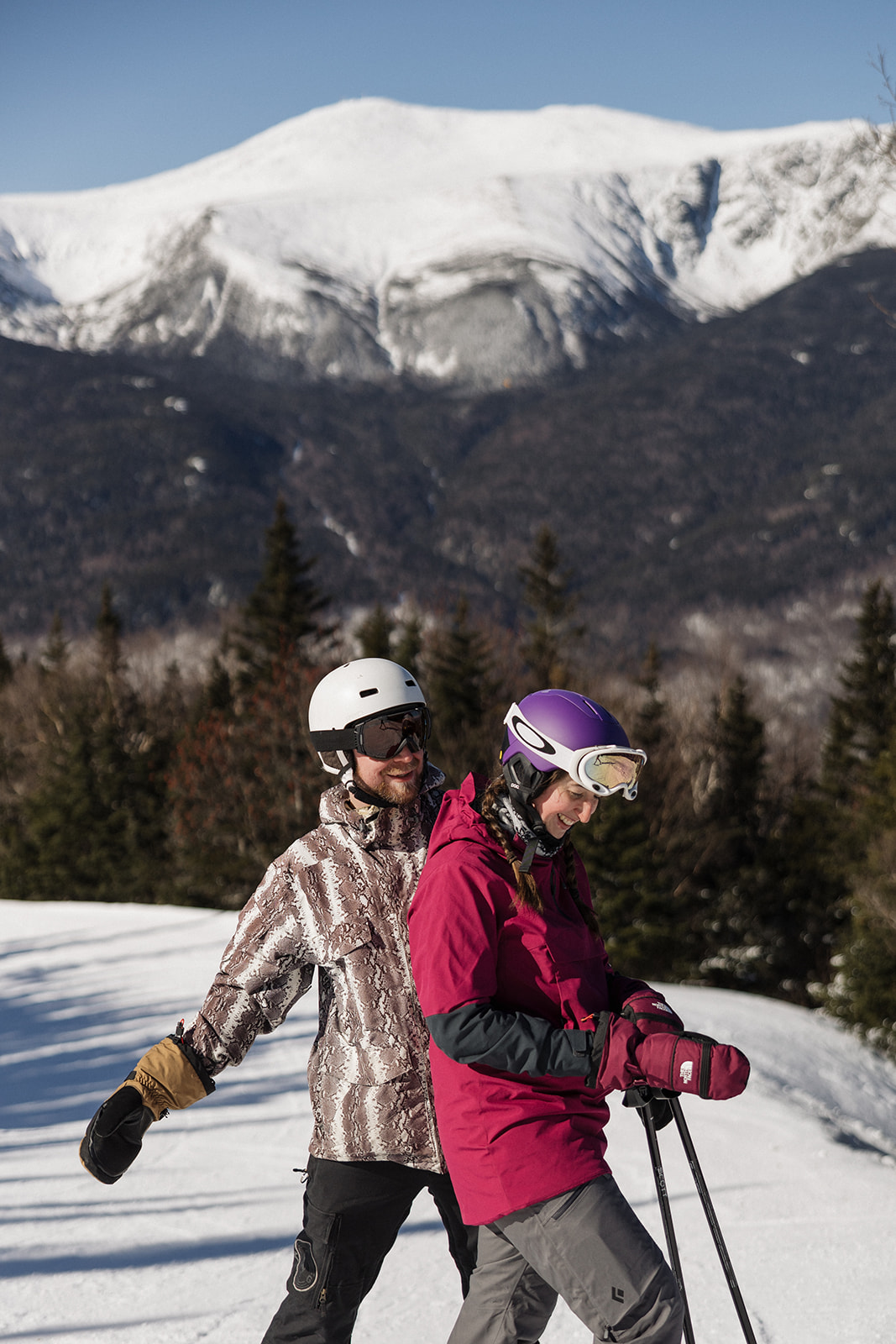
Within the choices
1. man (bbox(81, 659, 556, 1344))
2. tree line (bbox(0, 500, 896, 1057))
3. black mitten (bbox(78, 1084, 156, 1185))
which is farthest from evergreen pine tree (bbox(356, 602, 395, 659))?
black mitten (bbox(78, 1084, 156, 1185))

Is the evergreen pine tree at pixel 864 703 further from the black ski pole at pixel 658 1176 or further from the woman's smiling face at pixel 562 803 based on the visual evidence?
the woman's smiling face at pixel 562 803

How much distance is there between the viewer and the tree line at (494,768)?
89.9 ft

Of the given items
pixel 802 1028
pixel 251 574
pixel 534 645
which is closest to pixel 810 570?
pixel 251 574

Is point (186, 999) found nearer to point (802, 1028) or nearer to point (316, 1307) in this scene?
point (802, 1028)

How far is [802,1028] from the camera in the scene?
10336mm

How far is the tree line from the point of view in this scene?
27391 millimetres

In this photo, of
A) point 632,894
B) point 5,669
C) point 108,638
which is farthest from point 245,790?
point 5,669

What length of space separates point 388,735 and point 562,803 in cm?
60

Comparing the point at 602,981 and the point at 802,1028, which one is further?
the point at 802,1028

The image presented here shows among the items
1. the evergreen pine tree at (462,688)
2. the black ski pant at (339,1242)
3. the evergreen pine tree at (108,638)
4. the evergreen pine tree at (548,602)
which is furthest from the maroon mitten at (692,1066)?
the evergreen pine tree at (108,638)

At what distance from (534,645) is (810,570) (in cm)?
16639

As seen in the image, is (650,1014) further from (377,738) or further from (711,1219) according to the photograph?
(377,738)

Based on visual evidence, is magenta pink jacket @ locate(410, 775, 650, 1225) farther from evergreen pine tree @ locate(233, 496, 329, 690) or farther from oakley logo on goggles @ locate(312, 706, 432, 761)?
evergreen pine tree @ locate(233, 496, 329, 690)

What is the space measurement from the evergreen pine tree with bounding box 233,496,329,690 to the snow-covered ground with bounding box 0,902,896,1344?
28.8m
